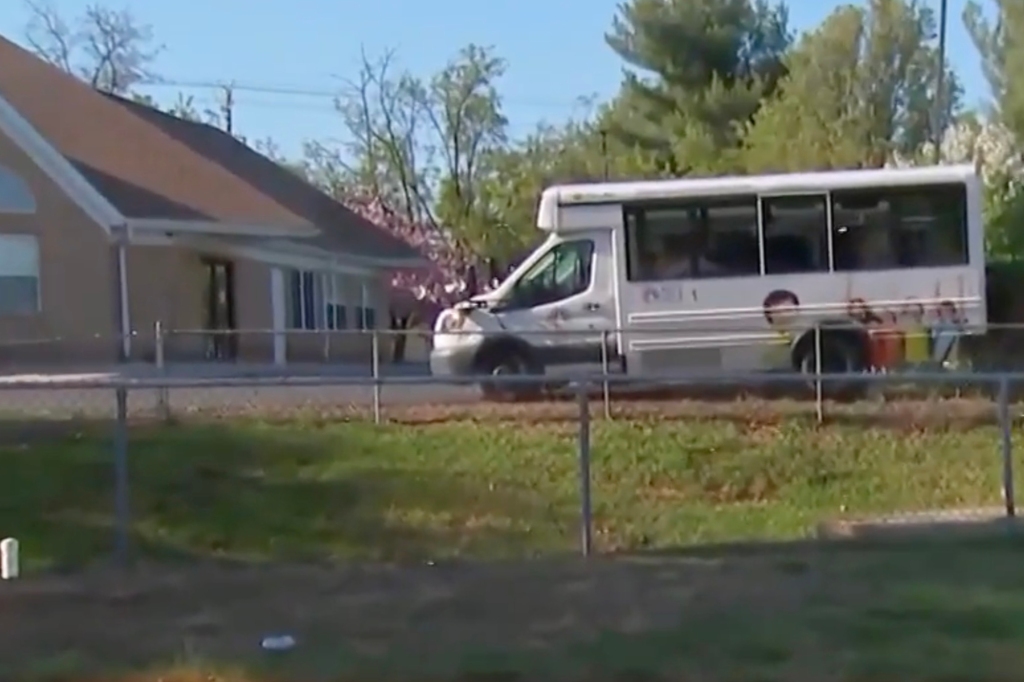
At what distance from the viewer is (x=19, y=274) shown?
1128 inches

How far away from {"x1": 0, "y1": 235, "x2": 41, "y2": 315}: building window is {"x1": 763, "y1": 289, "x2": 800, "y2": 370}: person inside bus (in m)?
13.3

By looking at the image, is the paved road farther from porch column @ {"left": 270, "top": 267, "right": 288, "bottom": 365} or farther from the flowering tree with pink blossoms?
the flowering tree with pink blossoms

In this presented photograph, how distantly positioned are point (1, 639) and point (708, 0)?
157ft

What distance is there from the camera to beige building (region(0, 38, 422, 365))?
92.4ft

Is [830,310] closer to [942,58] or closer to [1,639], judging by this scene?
[1,639]

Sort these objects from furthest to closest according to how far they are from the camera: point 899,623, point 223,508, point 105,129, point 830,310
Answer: point 105,129, point 830,310, point 223,508, point 899,623

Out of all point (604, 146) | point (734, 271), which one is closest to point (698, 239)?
point (734, 271)

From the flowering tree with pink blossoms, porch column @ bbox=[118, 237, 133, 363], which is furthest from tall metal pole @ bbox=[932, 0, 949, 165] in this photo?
porch column @ bbox=[118, 237, 133, 363]

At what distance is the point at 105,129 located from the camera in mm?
32469

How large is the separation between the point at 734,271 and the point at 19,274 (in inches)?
519

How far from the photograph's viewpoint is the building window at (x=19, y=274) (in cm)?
2841

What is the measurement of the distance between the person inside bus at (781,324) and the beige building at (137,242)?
6.39 m

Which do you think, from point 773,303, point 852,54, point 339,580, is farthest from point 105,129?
point 339,580

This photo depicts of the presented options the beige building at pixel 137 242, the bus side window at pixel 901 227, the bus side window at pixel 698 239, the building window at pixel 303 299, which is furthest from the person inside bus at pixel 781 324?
the building window at pixel 303 299
